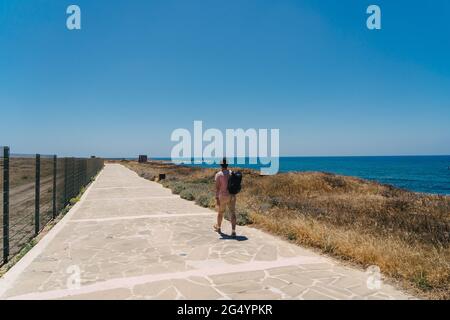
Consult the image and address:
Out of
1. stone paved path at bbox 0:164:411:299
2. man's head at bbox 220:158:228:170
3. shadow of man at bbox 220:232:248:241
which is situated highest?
man's head at bbox 220:158:228:170

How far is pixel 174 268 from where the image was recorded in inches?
222

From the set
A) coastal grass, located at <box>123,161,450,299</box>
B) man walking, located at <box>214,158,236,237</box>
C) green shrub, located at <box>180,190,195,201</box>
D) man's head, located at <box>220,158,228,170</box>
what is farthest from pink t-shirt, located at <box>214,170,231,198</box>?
green shrub, located at <box>180,190,195,201</box>

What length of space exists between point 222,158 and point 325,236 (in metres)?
3.04

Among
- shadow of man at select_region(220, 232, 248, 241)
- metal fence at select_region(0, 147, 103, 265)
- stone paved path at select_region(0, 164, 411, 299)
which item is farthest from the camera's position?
shadow of man at select_region(220, 232, 248, 241)

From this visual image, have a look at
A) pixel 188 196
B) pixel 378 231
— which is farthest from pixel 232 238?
pixel 188 196


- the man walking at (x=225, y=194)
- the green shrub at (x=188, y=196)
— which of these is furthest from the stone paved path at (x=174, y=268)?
the green shrub at (x=188, y=196)

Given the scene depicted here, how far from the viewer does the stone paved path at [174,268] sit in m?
4.57

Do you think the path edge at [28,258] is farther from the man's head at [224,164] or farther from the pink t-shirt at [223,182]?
the man's head at [224,164]

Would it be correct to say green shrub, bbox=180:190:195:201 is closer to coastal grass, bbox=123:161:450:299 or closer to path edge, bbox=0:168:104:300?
coastal grass, bbox=123:161:450:299

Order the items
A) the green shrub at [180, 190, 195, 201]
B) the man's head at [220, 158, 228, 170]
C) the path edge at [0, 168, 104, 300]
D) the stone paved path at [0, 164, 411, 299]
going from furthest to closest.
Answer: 1. the green shrub at [180, 190, 195, 201]
2. the man's head at [220, 158, 228, 170]
3. the path edge at [0, 168, 104, 300]
4. the stone paved path at [0, 164, 411, 299]

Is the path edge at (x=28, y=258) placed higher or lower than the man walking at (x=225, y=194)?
lower

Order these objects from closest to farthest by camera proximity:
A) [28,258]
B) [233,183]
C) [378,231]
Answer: [28,258]
[233,183]
[378,231]

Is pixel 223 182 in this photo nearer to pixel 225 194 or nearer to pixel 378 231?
pixel 225 194

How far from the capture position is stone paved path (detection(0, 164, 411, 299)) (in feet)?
15.0
